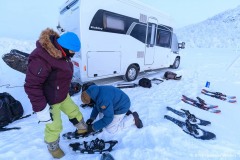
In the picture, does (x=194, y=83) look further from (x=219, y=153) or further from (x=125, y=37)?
(x=219, y=153)

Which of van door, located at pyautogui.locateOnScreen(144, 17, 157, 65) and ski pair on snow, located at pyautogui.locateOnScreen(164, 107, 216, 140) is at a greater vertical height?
van door, located at pyautogui.locateOnScreen(144, 17, 157, 65)

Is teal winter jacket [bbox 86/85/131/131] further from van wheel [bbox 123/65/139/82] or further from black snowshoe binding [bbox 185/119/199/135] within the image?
van wheel [bbox 123/65/139/82]

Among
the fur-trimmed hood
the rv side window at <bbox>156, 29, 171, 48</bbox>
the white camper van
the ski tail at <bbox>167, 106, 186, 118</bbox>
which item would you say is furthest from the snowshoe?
the rv side window at <bbox>156, 29, 171, 48</bbox>

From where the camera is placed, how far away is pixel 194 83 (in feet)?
20.5

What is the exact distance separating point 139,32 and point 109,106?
445cm

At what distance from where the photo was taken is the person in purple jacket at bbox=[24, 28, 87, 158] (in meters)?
1.85

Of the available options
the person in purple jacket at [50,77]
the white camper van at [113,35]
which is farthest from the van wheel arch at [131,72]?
the person in purple jacket at [50,77]

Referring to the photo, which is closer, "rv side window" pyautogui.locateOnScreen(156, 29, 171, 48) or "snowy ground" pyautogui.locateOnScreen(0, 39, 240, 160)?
"snowy ground" pyautogui.locateOnScreen(0, 39, 240, 160)

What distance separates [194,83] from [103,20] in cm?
429

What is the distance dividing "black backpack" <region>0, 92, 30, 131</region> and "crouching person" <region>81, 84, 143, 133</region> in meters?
1.73

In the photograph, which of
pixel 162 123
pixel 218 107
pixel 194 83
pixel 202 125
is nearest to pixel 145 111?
pixel 162 123

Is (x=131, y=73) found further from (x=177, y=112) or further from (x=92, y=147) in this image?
(x=92, y=147)

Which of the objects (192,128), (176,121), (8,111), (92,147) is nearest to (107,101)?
(92,147)

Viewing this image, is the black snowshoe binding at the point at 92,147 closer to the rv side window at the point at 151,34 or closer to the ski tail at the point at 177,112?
the ski tail at the point at 177,112
